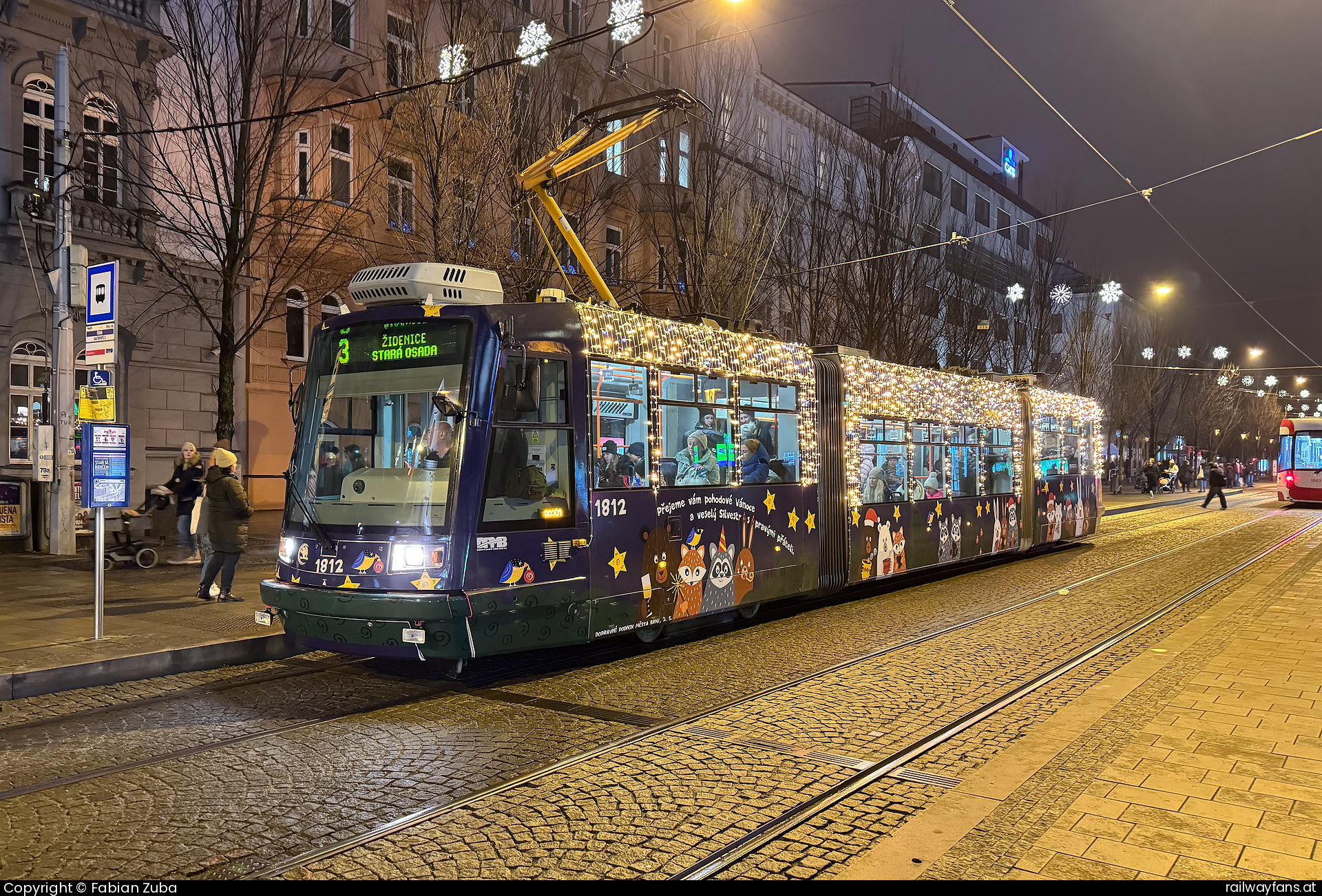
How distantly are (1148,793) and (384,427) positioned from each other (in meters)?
5.91

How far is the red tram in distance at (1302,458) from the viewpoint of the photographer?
36594 mm

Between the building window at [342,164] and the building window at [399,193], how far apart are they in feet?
5.90

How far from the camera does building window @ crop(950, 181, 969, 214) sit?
48.6 meters

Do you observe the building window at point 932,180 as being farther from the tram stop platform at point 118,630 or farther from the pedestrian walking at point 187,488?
the tram stop platform at point 118,630

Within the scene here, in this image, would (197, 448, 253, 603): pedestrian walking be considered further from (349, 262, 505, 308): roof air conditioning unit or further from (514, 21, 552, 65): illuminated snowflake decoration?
(514, 21, 552, 65): illuminated snowflake decoration

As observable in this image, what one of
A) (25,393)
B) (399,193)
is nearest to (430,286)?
(399,193)

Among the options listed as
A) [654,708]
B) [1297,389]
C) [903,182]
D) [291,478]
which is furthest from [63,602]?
[1297,389]

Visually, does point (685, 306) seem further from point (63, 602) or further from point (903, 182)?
point (63, 602)

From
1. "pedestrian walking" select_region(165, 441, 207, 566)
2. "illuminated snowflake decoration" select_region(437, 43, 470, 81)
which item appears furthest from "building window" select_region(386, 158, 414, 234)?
"pedestrian walking" select_region(165, 441, 207, 566)

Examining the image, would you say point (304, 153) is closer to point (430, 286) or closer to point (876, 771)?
point (430, 286)

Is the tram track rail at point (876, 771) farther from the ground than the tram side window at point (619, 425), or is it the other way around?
the tram side window at point (619, 425)

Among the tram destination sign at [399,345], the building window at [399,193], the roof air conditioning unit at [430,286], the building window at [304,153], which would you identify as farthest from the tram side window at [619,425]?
the building window at [304,153]

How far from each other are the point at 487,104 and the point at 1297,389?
102666 millimetres

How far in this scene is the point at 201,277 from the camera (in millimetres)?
20391
